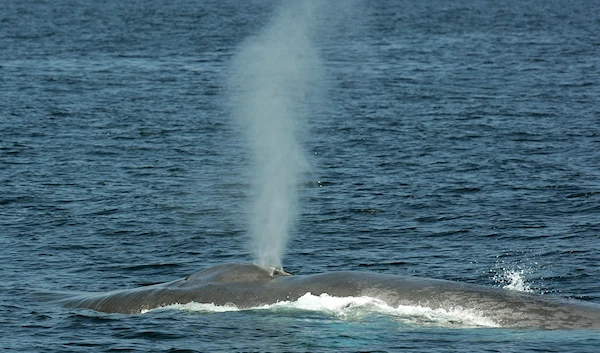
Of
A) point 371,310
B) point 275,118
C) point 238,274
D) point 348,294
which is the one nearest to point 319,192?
point 238,274

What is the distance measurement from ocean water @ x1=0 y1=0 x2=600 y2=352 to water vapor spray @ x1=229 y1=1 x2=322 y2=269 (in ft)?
2.35

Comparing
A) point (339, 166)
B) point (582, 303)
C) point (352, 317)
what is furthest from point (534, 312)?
point (339, 166)

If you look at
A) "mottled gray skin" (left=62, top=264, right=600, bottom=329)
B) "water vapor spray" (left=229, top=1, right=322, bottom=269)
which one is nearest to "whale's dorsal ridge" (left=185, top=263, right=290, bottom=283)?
"mottled gray skin" (left=62, top=264, right=600, bottom=329)

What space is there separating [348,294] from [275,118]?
143 feet

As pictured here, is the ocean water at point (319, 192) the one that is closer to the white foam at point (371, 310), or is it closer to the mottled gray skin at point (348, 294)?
the white foam at point (371, 310)

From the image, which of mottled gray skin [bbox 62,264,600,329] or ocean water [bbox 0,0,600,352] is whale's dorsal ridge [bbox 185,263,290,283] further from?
ocean water [bbox 0,0,600,352]

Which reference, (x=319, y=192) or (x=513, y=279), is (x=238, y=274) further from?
(x=319, y=192)

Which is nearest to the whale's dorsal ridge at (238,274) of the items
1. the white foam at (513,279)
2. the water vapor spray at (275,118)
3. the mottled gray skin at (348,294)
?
the mottled gray skin at (348,294)

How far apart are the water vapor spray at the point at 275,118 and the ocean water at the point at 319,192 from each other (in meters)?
0.72

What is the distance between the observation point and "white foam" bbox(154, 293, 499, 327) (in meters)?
26.5

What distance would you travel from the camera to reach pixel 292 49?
120 metres

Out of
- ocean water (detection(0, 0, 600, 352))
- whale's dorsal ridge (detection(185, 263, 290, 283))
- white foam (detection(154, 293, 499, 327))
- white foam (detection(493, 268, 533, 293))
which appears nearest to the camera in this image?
white foam (detection(154, 293, 499, 327))

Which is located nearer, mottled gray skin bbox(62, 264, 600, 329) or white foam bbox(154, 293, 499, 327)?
mottled gray skin bbox(62, 264, 600, 329)

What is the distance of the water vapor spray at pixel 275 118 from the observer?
138ft
